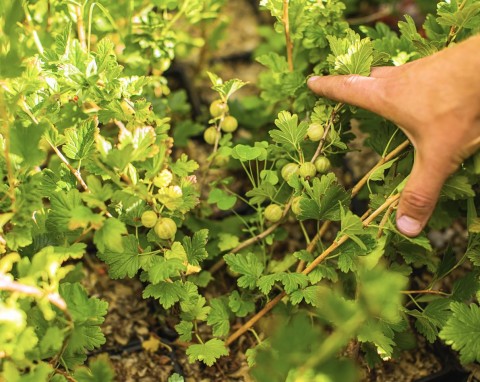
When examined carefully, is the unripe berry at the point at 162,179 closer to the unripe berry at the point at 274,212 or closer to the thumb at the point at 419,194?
the unripe berry at the point at 274,212

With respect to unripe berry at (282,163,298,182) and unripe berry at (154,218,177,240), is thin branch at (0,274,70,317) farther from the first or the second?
unripe berry at (282,163,298,182)

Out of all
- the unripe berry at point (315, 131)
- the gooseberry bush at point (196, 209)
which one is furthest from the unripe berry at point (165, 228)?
the unripe berry at point (315, 131)

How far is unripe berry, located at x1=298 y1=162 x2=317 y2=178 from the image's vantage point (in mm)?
1000

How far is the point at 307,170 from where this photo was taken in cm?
100

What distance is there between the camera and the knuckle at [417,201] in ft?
2.70

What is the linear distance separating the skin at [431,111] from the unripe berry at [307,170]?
0.17m

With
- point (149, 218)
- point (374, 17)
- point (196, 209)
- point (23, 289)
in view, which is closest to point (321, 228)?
point (196, 209)

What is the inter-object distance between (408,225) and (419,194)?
0.07 m

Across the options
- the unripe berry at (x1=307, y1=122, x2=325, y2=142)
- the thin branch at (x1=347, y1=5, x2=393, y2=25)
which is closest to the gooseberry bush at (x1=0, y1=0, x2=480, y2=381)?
the unripe berry at (x1=307, y1=122, x2=325, y2=142)

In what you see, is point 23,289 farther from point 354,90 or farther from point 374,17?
point 374,17

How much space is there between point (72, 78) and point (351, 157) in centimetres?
94

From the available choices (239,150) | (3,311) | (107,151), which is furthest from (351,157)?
(3,311)

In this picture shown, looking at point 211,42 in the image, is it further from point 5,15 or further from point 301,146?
point 5,15

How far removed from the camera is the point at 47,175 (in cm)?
98
